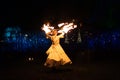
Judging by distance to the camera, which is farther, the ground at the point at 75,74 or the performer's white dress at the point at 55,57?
the performer's white dress at the point at 55,57

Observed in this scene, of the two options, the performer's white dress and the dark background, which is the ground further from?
the dark background

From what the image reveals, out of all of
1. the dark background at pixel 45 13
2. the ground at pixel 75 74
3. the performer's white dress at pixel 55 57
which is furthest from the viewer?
the dark background at pixel 45 13

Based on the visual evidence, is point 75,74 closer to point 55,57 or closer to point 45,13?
point 55,57

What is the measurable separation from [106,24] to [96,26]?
208 centimetres

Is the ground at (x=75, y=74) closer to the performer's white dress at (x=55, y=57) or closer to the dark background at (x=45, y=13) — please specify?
the performer's white dress at (x=55, y=57)

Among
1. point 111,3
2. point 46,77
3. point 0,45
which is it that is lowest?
point 46,77

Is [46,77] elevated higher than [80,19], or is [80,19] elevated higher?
[80,19]

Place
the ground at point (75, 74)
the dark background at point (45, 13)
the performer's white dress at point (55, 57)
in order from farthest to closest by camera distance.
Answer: the dark background at point (45, 13), the performer's white dress at point (55, 57), the ground at point (75, 74)

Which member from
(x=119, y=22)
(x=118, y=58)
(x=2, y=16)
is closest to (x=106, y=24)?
(x=119, y=22)

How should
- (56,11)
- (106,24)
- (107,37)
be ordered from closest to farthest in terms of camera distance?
1. (107,37)
2. (56,11)
3. (106,24)

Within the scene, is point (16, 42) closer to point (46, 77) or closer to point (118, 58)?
point (118, 58)

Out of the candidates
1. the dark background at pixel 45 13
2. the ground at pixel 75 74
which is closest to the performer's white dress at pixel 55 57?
the ground at pixel 75 74

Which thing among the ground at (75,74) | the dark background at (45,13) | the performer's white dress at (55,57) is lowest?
the ground at (75,74)

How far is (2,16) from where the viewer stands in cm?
3641
